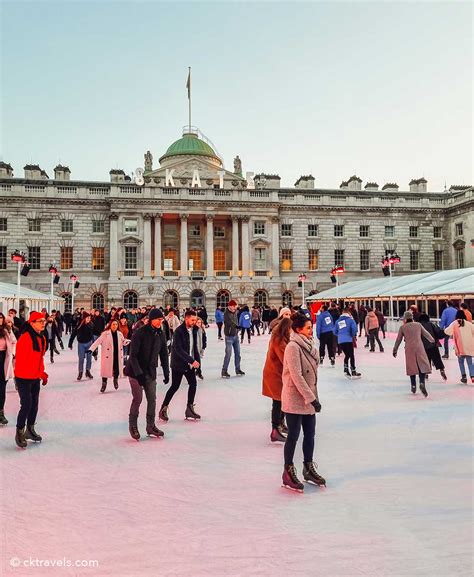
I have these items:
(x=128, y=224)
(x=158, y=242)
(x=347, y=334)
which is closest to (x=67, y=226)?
(x=128, y=224)

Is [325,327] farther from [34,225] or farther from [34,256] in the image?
[34,225]

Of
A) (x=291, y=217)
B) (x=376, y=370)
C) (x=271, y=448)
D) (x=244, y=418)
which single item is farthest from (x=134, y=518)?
(x=291, y=217)

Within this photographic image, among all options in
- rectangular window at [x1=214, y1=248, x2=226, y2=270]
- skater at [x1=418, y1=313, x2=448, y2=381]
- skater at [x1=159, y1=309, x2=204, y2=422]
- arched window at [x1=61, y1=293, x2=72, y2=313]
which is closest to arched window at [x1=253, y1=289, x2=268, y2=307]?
rectangular window at [x1=214, y1=248, x2=226, y2=270]

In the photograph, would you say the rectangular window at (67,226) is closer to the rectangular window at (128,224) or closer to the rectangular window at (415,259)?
the rectangular window at (128,224)

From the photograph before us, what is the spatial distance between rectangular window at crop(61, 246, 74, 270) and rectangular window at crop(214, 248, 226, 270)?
14.2 meters

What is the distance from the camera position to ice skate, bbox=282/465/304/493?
213 inches

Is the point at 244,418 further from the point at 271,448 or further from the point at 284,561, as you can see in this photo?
the point at 284,561

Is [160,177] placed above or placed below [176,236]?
above

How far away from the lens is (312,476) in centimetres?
558

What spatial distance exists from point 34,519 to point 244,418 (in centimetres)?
471

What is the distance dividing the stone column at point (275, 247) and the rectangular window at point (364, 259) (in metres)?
9.55

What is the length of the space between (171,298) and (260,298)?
8958 millimetres

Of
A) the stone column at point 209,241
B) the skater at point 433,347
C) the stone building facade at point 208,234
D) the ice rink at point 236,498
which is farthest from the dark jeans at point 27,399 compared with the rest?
the stone column at point 209,241

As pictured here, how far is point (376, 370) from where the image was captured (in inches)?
586
